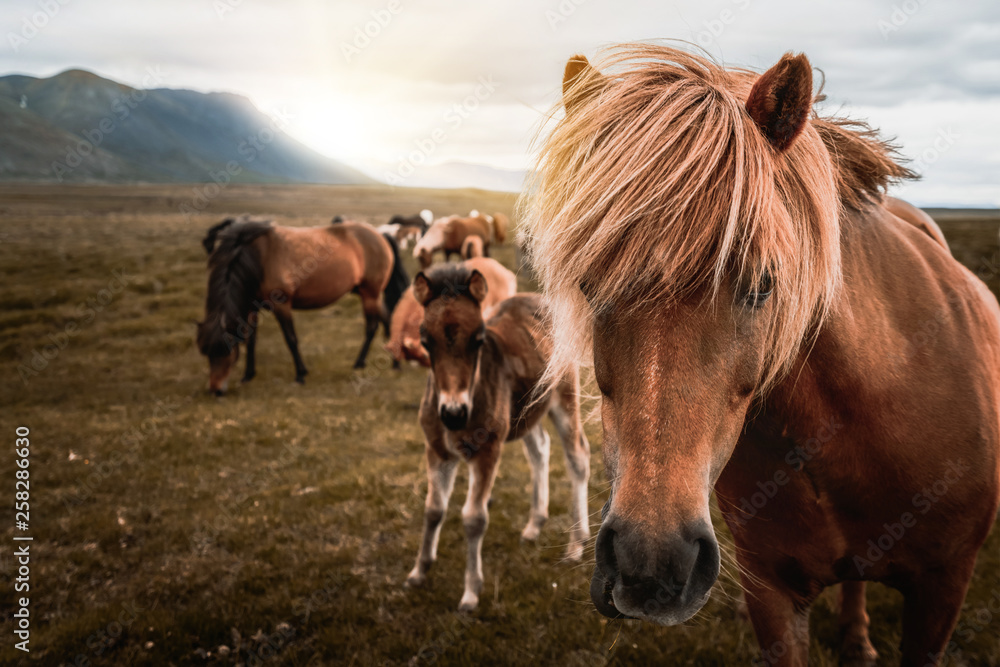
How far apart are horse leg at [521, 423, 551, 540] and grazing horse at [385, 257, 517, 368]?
1368mm

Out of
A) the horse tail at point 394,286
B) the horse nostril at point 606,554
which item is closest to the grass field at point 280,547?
the horse nostril at point 606,554

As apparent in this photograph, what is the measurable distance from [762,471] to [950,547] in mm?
789

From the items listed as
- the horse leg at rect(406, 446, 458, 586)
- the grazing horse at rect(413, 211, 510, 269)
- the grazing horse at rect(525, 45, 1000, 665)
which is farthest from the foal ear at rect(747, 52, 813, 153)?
the grazing horse at rect(413, 211, 510, 269)

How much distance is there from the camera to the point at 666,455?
1.34 metres

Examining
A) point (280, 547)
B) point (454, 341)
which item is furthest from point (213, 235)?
point (454, 341)

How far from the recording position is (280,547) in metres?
5.24

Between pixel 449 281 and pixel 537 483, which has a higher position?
pixel 449 281

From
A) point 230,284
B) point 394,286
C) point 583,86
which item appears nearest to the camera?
point 583,86

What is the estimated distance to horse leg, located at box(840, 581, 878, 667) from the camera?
3.60 m

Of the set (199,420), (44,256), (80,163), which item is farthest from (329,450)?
(80,163)

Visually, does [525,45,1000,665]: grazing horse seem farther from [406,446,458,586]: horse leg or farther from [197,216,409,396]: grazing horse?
[197,216,409,396]: grazing horse

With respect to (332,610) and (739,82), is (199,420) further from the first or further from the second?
(739,82)

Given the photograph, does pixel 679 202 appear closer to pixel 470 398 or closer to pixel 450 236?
pixel 470 398

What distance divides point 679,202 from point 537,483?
4464 millimetres
